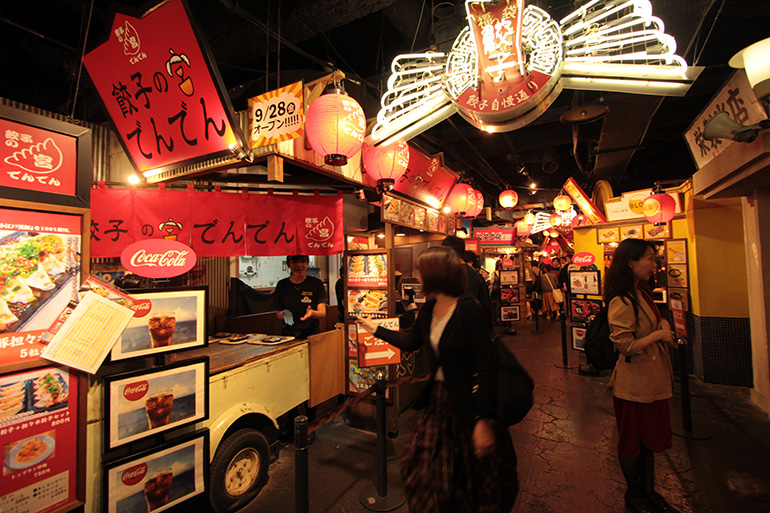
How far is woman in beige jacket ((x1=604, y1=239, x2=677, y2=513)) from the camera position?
305 centimetres

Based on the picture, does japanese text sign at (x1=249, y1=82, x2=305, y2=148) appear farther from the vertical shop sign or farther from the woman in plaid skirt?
the woman in plaid skirt

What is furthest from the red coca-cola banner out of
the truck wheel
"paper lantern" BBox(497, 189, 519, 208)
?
"paper lantern" BBox(497, 189, 519, 208)

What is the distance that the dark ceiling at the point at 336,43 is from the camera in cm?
498

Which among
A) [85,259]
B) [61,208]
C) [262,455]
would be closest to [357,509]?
[262,455]

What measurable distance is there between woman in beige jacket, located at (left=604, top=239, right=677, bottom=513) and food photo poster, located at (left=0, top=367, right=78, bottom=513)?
4.31 m

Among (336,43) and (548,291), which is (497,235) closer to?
(548,291)

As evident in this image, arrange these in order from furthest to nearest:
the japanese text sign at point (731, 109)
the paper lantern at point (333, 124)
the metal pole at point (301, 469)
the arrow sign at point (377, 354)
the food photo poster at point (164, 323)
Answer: the arrow sign at point (377, 354), the japanese text sign at point (731, 109), the paper lantern at point (333, 124), the food photo poster at point (164, 323), the metal pole at point (301, 469)

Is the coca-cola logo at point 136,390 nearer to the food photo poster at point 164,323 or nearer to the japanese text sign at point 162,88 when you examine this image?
the food photo poster at point 164,323

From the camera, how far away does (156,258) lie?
3299mm

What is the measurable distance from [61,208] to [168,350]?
4.27 ft

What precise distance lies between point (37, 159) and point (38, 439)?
1.81 m

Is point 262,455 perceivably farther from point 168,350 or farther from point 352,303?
point 352,303

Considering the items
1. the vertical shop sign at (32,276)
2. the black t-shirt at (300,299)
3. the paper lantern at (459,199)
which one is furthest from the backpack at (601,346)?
the paper lantern at (459,199)

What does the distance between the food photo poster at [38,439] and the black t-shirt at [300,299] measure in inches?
121
